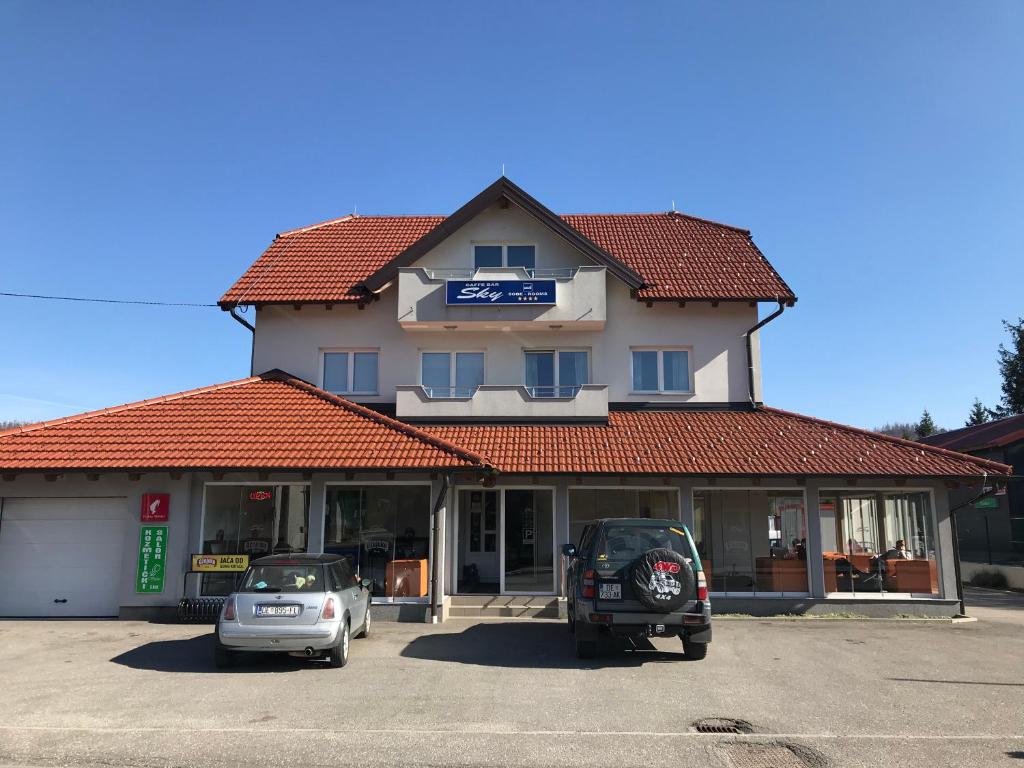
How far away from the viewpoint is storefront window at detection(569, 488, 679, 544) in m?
17.1

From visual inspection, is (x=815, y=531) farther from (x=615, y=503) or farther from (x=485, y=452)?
(x=485, y=452)

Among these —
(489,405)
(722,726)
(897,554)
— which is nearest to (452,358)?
(489,405)

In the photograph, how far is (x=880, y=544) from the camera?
17.1 m

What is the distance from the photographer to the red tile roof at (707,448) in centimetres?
1617

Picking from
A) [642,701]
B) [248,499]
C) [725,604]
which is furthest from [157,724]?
[725,604]

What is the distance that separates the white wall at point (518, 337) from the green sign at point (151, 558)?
19.0 ft

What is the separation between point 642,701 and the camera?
8.75 m

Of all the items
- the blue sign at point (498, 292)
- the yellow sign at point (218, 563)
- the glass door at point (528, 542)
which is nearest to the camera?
the yellow sign at point (218, 563)

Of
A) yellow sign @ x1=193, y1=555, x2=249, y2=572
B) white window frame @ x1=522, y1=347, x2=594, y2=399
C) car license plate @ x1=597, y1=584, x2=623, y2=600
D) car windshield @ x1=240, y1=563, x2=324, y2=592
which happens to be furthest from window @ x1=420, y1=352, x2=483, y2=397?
car license plate @ x1=597, y1=584, x2=623, y2=600

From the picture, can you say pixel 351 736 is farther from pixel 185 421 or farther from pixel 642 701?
pixel 185 421

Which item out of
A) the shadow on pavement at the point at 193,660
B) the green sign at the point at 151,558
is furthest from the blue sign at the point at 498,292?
the shadow on pavement at the point at 193,660

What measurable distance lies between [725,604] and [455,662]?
→ 774 cm

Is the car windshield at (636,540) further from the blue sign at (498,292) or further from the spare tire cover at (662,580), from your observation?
the blue sign at (498,292)

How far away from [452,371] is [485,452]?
384 cm
